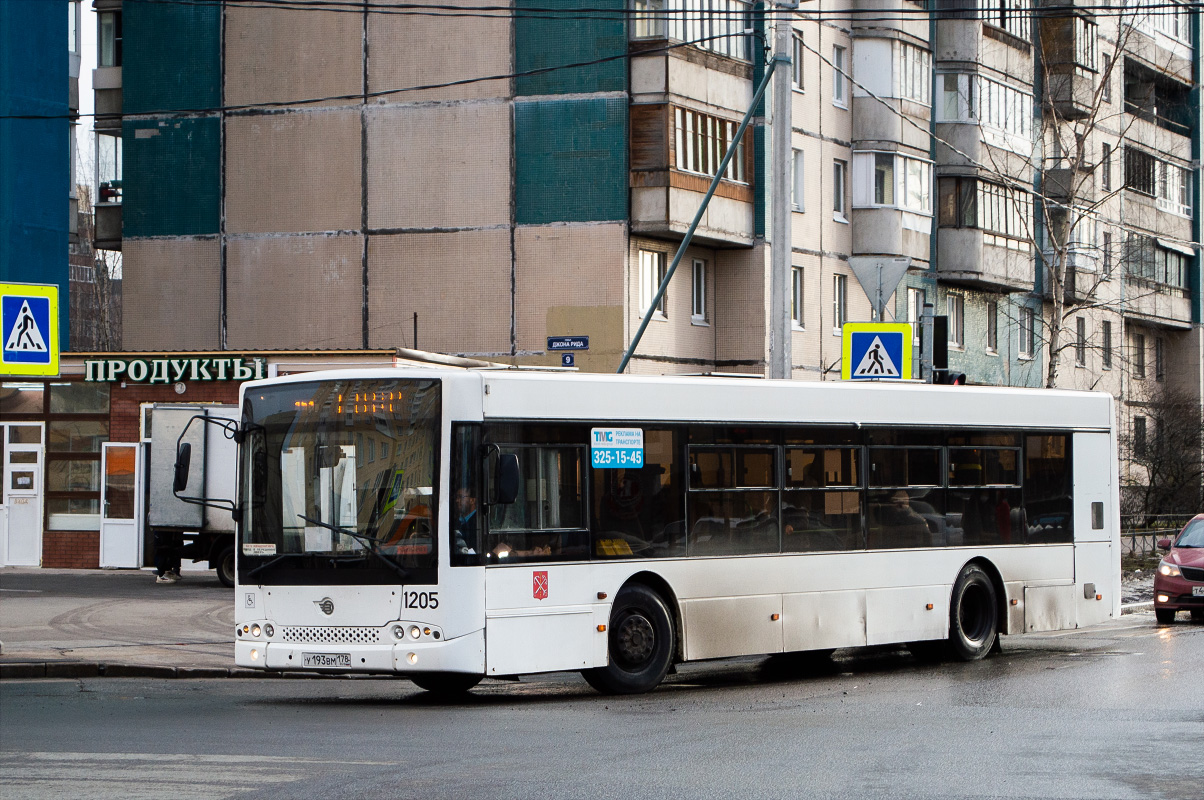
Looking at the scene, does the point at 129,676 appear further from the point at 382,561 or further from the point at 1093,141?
the point at 1093,141

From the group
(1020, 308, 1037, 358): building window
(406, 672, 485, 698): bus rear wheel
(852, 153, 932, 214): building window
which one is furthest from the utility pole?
(1020, 308, 1037, 358): building window

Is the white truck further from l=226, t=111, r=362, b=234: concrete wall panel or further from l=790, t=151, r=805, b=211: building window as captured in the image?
l=790, t=151, r=805, b=211: building window

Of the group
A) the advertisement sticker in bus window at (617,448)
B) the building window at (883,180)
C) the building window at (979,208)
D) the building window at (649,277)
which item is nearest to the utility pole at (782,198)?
the advertisement sticker in bus window at (617,448)

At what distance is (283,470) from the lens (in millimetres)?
13617

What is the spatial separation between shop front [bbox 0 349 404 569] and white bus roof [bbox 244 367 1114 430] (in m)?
14.1

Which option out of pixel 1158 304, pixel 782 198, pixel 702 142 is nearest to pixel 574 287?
pixel 702 142

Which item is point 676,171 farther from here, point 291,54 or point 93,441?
point 93,441

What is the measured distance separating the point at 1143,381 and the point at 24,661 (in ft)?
157

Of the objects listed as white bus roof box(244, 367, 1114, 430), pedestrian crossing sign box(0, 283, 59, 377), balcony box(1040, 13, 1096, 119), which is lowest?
white bus roof box(244, 367, 1114, 430)

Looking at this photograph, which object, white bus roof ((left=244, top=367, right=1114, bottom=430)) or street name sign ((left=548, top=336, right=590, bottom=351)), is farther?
street name sign ((left=548, top=336, right=590, bottom=351))

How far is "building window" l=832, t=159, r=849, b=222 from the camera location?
42188mm

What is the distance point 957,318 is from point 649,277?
13635mm

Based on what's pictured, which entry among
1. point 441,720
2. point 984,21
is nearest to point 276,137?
point 984,21

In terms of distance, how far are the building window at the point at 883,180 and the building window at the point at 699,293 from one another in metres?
5.99
